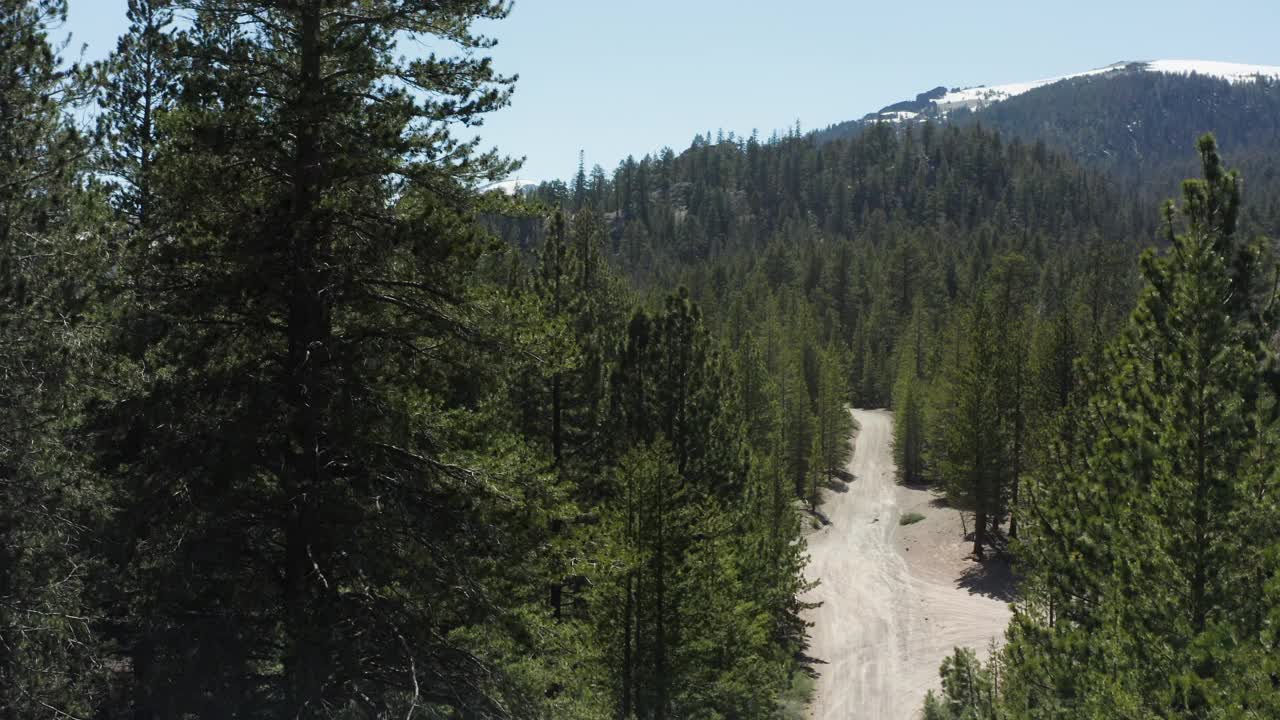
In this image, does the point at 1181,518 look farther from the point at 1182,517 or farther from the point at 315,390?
the point at 315,390

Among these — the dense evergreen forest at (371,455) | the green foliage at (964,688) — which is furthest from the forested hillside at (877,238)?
the dense evergreen forest at (371,455)

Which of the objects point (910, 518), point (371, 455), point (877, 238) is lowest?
point (910, 518)

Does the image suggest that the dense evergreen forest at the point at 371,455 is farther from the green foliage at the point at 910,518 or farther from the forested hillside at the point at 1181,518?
the green foliage at the point at 910,518

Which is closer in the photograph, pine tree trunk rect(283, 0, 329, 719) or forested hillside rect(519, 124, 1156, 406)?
pine tree trunk rect(283, 0, 329, 719)

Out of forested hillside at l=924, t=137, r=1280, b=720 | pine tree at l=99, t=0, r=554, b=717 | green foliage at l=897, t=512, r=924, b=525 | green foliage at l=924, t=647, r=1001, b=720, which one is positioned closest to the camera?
pine tree at l=99, t=0, r=554, b=717

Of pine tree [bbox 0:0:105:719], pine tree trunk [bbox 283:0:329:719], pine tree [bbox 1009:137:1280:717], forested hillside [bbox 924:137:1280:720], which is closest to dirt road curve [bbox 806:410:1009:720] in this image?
forested hillside [bbox 924:137:1280:720]

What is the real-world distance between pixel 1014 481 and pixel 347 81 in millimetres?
38058

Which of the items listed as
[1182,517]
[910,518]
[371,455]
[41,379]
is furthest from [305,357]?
[910,518]

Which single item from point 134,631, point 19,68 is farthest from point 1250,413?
point 19,68

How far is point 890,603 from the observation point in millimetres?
36906

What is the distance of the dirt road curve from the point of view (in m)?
28.2

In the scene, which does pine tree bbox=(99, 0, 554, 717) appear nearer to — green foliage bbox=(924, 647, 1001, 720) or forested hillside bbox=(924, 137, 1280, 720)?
forested hillside bbox=(924, 137, 1280, 720)

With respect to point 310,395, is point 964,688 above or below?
below

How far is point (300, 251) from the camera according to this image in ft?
26.3
